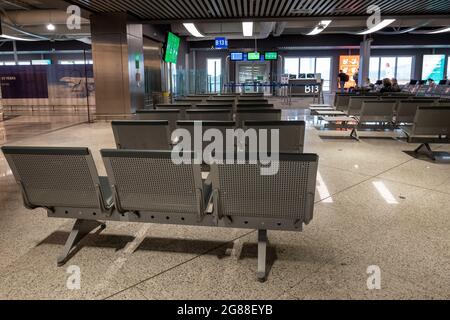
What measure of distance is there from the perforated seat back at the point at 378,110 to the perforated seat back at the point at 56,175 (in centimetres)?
608

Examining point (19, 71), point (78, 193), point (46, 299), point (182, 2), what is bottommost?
point (46, 299)

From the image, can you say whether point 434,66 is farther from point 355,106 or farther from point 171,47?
point 355,106

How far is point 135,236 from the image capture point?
3.07m

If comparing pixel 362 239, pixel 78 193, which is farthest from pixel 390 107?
pixel 78 193

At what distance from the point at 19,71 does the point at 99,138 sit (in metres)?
9.06

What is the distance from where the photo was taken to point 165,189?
8.16 feet

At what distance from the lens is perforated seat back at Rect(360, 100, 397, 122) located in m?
7.28

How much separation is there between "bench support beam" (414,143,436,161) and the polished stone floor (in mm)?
1898

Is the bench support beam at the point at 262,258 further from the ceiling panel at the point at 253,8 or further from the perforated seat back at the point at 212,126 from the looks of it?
the ceiling panel at the point at 253,8

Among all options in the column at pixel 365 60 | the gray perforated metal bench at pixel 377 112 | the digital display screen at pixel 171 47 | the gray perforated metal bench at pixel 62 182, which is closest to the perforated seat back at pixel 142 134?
the gray perforated metal bench at pixel 62 182

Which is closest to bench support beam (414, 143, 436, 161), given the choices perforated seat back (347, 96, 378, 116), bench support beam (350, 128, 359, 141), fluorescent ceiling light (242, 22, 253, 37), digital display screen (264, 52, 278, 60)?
bench support beam (350, 128, 359, 141)

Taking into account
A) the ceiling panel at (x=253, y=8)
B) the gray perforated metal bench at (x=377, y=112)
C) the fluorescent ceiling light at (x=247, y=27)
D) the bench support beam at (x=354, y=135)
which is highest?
the fluorescent ceiling light at (x=247, y=27)

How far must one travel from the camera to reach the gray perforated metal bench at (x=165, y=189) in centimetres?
235

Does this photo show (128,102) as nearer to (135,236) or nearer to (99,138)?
(99,138)
